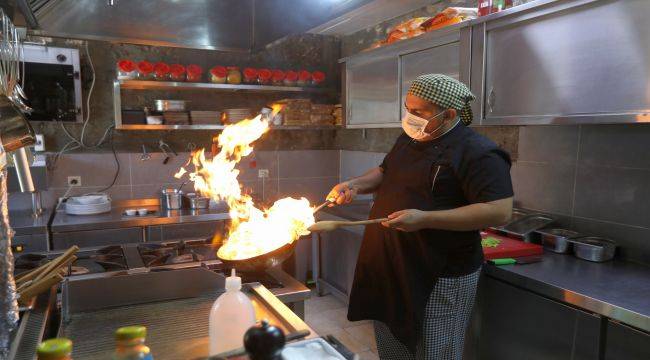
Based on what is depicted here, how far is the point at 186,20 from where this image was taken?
184 cm

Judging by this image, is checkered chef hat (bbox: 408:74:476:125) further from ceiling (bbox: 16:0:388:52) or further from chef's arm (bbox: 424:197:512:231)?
ceiling (bbox: 16:0:388:52)

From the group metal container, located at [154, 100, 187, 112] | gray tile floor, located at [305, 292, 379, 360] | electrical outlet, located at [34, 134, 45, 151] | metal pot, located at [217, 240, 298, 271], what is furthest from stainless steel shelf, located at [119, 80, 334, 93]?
metal pot, located at [217, 240, 298, 271]

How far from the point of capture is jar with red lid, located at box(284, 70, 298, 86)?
13.6ft

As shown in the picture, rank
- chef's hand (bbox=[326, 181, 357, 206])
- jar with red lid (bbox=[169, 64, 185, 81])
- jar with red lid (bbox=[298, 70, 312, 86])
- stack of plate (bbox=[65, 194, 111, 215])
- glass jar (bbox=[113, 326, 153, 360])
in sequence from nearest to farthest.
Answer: glass jar (bbox=[113, 326, 153, 360]) < chef's hand (bbox=[326, 181, 357, 206]) < stack of plate (bbox=[65, 194, 111, 215]) < jar with red lid (bbox=[169, 64, 185, 81]) < jar with red lid (bbox=[298, 70, 312, 86])

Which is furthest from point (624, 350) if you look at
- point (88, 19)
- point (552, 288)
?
point (88, 19)

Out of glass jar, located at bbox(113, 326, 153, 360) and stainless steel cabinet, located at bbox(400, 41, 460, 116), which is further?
stainless steel cabinet, located at bbox(400, 41, 460, 116)

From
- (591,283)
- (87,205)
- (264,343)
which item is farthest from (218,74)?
(264,343)

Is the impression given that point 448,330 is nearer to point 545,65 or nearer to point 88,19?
point 545,65

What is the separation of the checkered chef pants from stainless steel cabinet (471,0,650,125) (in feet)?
2.81

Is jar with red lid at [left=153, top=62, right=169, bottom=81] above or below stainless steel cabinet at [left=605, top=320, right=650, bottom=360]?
above

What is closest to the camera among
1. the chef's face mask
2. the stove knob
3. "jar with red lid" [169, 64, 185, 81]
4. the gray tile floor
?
the stove knob

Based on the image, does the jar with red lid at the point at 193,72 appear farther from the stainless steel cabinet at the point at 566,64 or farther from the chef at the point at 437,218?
the chef at the point at 437,218

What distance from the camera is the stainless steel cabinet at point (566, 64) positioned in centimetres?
180

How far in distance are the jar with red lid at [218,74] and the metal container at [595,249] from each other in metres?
2.86
